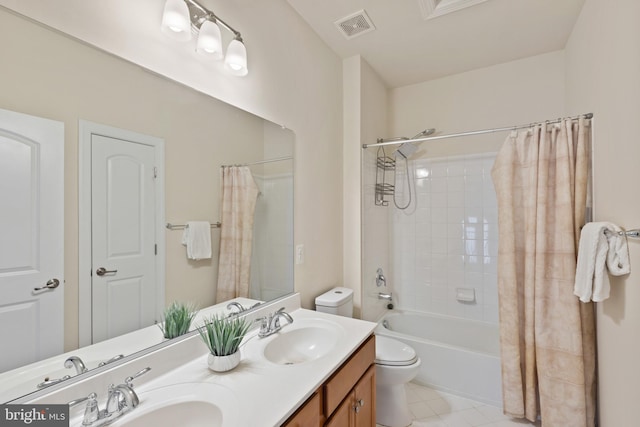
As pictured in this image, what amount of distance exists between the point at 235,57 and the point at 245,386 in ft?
4.38

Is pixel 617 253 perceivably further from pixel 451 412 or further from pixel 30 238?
pixel 30 238

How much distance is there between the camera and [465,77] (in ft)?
8.84

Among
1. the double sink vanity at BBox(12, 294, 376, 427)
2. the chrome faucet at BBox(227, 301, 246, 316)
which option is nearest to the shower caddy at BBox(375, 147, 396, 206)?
the double sink vanity at BBox(12, 294, 376, 427)

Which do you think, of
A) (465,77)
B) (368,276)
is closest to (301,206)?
(368,276)

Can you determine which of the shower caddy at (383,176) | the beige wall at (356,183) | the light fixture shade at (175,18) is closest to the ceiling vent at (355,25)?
the beige wall at (356,183)

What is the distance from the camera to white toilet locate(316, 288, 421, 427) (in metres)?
1.75

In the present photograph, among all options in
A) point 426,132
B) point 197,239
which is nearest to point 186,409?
point 197,239

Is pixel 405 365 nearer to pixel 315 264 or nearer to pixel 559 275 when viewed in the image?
pixel 315 264

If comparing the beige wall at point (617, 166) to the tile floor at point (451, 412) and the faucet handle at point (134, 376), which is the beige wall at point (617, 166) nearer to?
the tile floor at point (451, 412)

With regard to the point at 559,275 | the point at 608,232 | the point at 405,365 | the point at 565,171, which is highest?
the point at 565,171

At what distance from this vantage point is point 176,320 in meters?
1.08

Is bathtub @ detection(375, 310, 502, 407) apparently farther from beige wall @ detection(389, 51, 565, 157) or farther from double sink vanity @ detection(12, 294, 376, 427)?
beige wall @ detection(389, 51, 565, 157)

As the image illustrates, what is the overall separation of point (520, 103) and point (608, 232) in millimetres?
1672

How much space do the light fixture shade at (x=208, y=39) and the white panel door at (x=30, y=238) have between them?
2.05 ft
